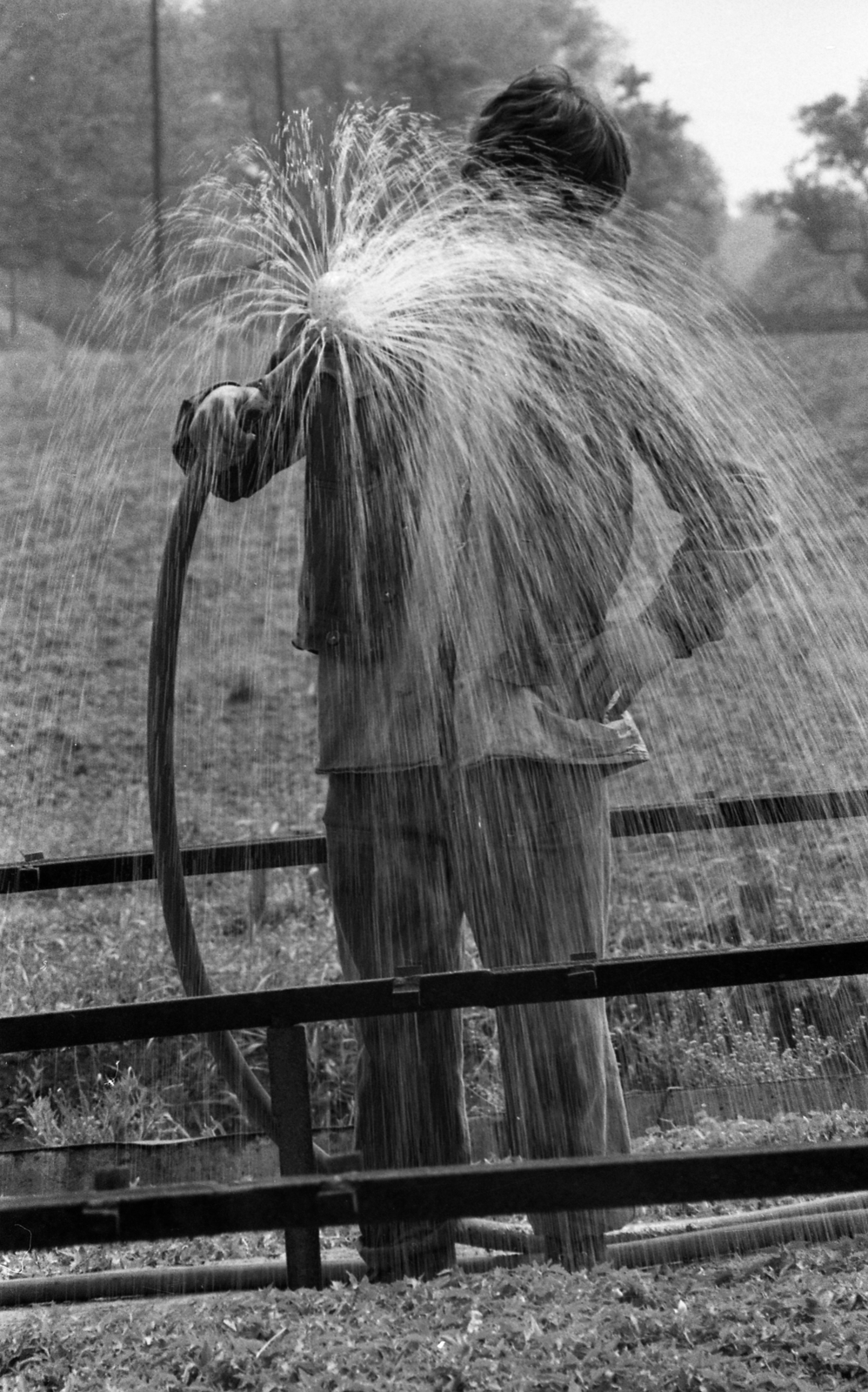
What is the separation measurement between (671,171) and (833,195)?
0.96 metres

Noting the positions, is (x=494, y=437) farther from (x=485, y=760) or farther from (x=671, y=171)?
(x=671, y=171)

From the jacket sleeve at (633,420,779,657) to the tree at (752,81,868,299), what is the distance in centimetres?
627

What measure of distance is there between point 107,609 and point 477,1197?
6.46 metres

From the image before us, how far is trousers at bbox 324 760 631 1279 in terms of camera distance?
6.83ft

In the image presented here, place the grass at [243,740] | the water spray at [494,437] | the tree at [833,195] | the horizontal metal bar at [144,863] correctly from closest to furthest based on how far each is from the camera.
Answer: the water spray at [494,437] < the horizontal metal bar at [144,863] < the grass at [243,740] < the tree at [833,195]

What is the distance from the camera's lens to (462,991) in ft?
5.50

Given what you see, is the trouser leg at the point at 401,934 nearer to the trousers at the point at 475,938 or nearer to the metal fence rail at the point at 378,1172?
the trousers at the point at 475,938

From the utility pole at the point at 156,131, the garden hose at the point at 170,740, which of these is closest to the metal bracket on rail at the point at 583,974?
the garden hose at the point at 170,740

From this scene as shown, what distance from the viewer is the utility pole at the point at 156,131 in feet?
28.0

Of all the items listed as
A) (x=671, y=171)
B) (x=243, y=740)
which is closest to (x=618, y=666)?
(x=243, y=740)

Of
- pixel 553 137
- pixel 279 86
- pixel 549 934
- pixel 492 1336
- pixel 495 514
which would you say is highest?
pixel 279 86

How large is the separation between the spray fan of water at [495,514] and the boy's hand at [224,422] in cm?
8

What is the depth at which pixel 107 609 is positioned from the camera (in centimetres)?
747

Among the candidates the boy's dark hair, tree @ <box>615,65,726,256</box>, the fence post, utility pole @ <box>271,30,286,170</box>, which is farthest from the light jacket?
utility pole @ <box>271,30,286,170</box>
